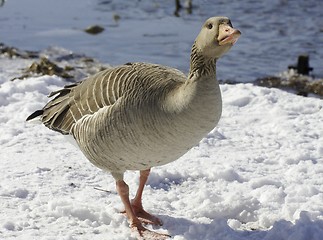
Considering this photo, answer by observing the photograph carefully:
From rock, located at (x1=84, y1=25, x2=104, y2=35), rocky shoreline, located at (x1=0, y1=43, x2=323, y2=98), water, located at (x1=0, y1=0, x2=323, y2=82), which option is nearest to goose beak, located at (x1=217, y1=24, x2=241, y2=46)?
rocky shoreline, located at (x1=0, y1=43, x2=323, y2=98)

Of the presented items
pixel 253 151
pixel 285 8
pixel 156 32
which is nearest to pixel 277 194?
pixel 253 151

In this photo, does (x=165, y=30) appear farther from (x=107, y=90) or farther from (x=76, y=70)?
(x=107, y=90)

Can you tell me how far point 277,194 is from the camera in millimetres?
5848

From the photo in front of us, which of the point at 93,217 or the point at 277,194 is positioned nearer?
the point at 93,217

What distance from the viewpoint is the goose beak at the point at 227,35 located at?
456cm

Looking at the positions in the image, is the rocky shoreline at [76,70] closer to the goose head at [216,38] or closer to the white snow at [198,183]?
the white snow at [198,183]

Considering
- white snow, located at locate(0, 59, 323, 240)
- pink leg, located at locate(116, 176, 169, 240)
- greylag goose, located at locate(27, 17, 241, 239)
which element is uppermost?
greylag goose, located at locate(27, 17, 241, 239)

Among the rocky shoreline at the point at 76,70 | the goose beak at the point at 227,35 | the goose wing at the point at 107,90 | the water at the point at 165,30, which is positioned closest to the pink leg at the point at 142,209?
the goose wing at the point at 107,90

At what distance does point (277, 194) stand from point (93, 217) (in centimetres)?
150

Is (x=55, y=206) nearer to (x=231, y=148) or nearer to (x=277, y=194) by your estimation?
(x=277, y=194)

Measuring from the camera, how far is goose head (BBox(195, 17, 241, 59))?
460cm

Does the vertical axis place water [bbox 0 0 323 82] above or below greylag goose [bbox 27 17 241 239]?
below

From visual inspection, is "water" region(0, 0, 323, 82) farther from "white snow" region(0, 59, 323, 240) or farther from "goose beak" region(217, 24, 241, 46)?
"goose beak" region(217, 24, 241, 46)

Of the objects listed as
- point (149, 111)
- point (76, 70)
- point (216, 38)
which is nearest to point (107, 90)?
point (149, 111)
